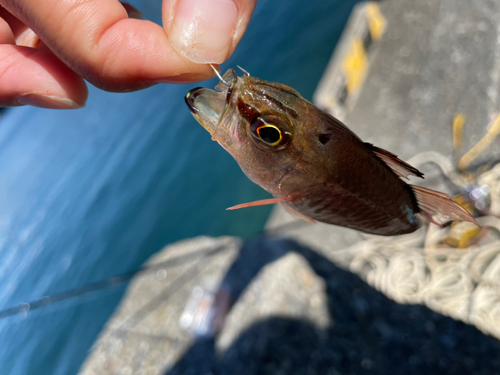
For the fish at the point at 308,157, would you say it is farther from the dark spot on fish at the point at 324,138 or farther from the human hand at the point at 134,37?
the human hand at the point at 134,37

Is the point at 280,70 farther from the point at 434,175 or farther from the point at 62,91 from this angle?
the point at 62,91

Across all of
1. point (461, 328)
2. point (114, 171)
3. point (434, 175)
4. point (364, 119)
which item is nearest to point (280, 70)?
point (364, 119)

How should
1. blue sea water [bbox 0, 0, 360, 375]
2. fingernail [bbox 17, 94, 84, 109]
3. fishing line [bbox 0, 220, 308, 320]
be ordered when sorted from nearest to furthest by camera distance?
fingernail [bbox 17, 94, 84, 109] → fishing line [bbox 0, 220, 308, 320] → blue sea water [bbox 0, 0, 360, 375]

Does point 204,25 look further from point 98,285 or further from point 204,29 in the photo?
point 98,285

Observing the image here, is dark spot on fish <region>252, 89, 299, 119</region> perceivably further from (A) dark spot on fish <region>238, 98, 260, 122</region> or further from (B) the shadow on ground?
(B) the shadow on ground

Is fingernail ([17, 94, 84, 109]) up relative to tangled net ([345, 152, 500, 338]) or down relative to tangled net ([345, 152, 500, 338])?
up

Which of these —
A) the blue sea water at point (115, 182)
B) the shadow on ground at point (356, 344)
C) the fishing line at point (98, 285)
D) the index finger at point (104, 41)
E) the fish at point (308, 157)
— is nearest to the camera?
the index finger at point (104, 41)

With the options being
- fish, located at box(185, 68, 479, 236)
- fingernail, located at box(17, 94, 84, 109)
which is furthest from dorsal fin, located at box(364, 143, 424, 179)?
fingernail, located at box(17, 94, 84, 109)

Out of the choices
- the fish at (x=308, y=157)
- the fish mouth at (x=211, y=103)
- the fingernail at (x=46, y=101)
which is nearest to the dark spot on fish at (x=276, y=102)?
the fish at (x=308, y=157)
